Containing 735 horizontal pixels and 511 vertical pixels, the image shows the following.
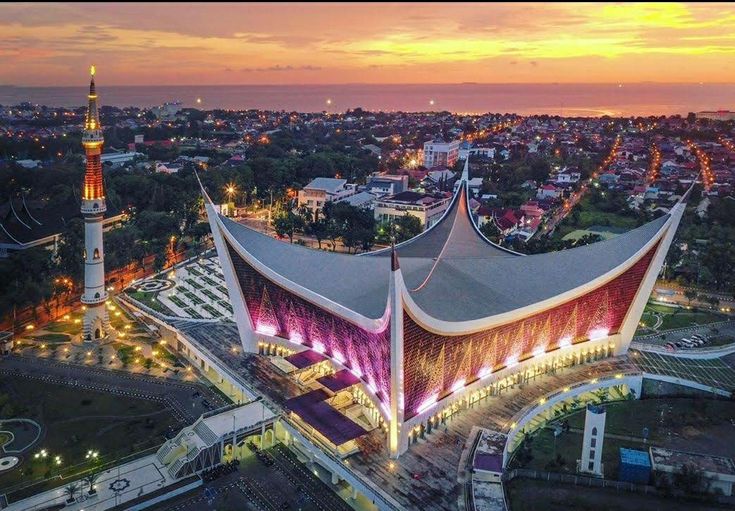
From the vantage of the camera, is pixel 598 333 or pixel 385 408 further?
pixel 598 333

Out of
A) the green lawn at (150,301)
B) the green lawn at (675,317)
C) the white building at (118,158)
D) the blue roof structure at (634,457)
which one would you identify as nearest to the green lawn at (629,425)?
the blue roof structure at (634,457)

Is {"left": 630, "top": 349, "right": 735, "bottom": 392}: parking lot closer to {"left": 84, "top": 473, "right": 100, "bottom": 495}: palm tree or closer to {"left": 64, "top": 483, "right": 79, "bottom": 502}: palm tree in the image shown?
{"left": 84, "top": 473, "right": 100, "bottom": 495}: palm tree

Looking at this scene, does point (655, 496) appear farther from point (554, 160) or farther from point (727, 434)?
point (554, 160)

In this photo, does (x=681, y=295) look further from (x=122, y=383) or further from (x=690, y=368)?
(x=122, y=383)

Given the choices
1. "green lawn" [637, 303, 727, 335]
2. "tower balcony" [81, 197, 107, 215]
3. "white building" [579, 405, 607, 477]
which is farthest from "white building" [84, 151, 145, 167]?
"white building" [579, 405, 607, 477]

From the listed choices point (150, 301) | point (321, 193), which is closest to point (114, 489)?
point (150, 301)

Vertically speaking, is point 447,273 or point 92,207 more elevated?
point 92,207
